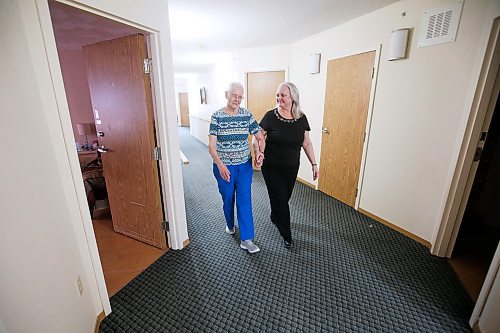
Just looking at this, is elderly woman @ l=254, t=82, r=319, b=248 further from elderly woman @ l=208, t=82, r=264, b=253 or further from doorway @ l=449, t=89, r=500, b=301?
doorway @ l=449, t=89, r=500, b=301

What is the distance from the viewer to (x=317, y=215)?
2.78 m

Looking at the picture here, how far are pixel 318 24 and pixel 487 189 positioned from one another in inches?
98.6

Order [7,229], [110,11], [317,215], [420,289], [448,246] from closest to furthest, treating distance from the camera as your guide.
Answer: [7,229] → [110,11] → [420,289] → [448,246] → [317,215]

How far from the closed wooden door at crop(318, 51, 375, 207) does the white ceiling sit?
522mm

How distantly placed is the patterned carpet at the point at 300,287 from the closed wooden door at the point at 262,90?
8.12ft

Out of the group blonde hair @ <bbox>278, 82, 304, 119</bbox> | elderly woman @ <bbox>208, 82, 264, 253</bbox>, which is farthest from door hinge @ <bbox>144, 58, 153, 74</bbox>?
blonde hair @ <bbox>278, 82, 304, 119</bbox>

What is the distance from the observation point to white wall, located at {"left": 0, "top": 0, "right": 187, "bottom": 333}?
0.81m

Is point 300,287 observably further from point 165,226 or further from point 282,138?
point 165,226

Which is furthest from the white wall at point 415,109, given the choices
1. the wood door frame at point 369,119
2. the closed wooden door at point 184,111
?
the closed wooden door at point 184,111

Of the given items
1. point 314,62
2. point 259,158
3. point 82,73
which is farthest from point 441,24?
point 82,73

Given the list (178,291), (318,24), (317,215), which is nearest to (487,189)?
(317,215)

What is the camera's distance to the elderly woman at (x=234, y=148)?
1859 mm

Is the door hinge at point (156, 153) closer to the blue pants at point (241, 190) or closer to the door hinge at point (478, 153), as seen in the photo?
the blue pants at point (241, 190)

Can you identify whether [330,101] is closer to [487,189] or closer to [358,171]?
[358,171]
